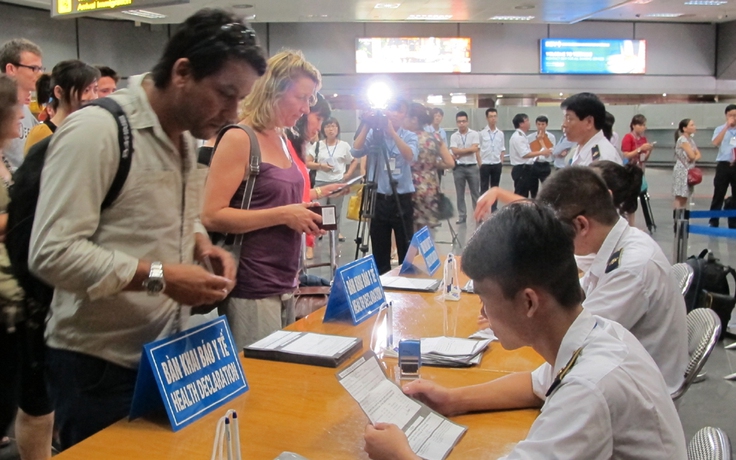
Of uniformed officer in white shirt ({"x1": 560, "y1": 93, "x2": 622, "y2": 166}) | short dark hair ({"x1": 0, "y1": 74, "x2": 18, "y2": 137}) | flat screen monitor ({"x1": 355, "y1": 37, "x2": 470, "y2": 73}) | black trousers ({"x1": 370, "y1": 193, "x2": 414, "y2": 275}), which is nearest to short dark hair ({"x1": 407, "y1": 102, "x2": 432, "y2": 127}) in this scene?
black trousers ({"x1": 370, "y1": 193, "x2": 414, "y2": 275})

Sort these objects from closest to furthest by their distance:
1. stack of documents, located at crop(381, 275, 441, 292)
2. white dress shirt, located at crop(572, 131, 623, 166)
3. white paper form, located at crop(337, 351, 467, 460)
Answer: white paper form, located at crop(337, 351, 467, 460)
stack of documents, located at crop(381, 275, 441, 292)
white dress shirt, located at crop(572, 131, 623, 166)

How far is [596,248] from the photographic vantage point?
207cm

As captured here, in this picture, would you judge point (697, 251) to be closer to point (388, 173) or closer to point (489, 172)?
point (489, 172)

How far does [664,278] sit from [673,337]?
0.18 meters

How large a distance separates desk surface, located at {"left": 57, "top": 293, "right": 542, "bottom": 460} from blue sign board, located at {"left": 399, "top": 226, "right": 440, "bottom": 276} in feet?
3.77

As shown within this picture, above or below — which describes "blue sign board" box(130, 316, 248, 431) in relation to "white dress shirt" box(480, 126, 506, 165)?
below

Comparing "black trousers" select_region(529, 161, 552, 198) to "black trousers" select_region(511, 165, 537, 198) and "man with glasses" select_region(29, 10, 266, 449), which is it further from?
"man with glasses" select_region(29, 10, 266, 449)

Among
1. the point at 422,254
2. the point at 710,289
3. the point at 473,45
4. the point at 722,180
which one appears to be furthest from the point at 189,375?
the point at 473,45

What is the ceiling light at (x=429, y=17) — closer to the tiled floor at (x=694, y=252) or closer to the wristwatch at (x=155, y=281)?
the tiled floor at (x=694, y=252)

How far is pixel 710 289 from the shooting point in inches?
167

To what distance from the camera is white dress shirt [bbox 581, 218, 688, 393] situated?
1897 millimetres

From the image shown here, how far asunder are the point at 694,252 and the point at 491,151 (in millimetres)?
4006

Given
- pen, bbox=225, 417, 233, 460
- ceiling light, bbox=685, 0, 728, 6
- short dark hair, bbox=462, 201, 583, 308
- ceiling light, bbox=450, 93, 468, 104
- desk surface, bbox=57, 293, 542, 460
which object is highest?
ceiling light, bbox=685, 0, 728, 6

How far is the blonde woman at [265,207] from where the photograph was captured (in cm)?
208
